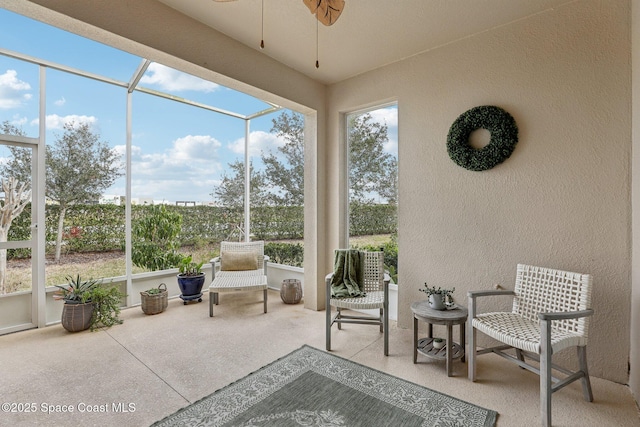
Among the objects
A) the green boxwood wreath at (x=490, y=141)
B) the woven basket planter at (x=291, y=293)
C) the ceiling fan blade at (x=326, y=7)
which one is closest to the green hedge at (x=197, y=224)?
the woven basket planter at (x=291, y=293)

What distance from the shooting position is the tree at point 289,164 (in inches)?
167

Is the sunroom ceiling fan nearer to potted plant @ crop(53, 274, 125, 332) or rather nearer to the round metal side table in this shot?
the round metal side table

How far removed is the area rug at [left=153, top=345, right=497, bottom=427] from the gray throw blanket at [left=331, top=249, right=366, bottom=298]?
83 centimetres

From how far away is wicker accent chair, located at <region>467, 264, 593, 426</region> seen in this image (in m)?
1.70

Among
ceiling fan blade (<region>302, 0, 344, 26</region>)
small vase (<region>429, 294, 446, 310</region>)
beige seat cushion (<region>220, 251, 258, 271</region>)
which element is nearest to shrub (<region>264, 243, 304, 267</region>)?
beige seat cushion (<region>220, 251, 258, 271</region>)

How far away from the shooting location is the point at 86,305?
2.96 meters

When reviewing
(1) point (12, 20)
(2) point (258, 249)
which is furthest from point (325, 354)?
(1) point (12, 20)

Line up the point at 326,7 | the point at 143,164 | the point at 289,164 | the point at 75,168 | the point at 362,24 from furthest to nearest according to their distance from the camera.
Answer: the point at 289,164, the point at 143,164, the point at 75,168, the point at 362,24, the point at 326,7

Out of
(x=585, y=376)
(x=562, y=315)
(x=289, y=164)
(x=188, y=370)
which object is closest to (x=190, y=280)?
(x=188, y=370)

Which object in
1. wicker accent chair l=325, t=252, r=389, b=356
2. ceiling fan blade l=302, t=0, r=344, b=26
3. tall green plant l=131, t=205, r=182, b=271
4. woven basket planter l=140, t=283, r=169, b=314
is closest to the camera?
ceiling fan blade l=302, t=0, r=344, b=26

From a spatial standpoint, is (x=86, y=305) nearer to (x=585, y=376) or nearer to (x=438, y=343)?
(x=438, y=343)

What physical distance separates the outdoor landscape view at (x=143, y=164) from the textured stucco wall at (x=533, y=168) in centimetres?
42

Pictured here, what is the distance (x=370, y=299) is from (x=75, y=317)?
3.00 m

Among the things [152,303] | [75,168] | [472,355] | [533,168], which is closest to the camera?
[472,355]
